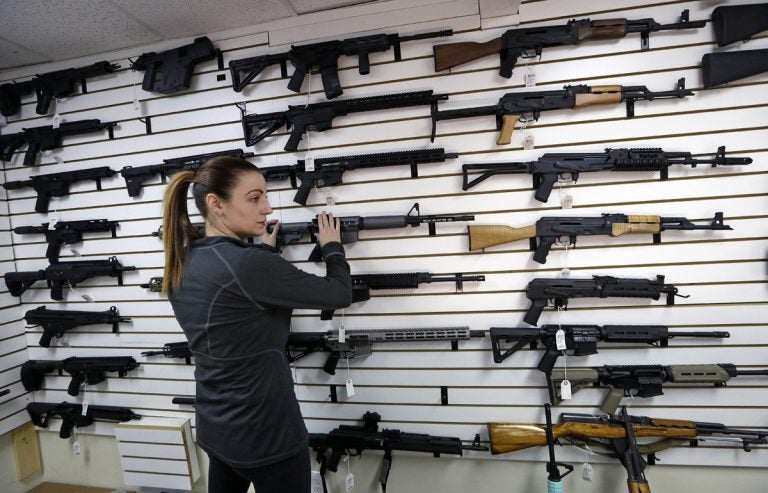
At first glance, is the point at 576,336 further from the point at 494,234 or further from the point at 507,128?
the point at 507,128

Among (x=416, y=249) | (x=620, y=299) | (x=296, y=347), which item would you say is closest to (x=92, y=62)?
(x=296, y=347)

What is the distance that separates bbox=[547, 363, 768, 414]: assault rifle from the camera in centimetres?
224

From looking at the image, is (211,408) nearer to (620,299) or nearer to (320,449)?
(320,449)

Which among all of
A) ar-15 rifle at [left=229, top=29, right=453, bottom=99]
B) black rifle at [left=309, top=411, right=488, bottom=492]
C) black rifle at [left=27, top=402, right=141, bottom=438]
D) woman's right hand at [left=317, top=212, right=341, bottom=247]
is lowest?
black rifle at [left=309, top=411, right=488, bottom=492]

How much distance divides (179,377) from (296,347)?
49.8 inches

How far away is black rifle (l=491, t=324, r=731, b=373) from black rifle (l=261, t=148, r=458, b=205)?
131cm

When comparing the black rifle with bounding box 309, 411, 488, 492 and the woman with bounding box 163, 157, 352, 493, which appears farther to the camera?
the black rifle with bounding box 309, 411, 488, 492

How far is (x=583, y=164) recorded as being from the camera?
2279mm

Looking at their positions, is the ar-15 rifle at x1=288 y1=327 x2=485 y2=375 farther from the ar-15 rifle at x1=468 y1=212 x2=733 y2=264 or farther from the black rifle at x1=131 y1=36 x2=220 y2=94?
the black rifle at x1=131 y1=36 x2=220 y2=94

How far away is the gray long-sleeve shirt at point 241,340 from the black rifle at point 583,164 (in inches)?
60.5

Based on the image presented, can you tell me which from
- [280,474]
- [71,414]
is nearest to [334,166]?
[280,474]

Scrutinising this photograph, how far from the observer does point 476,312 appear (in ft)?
8.32

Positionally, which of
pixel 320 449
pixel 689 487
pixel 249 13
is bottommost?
pixel 689 487

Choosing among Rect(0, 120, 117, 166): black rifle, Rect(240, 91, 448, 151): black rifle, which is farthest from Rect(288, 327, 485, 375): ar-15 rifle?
Rect(0, 120, 117, 166): black rifle
